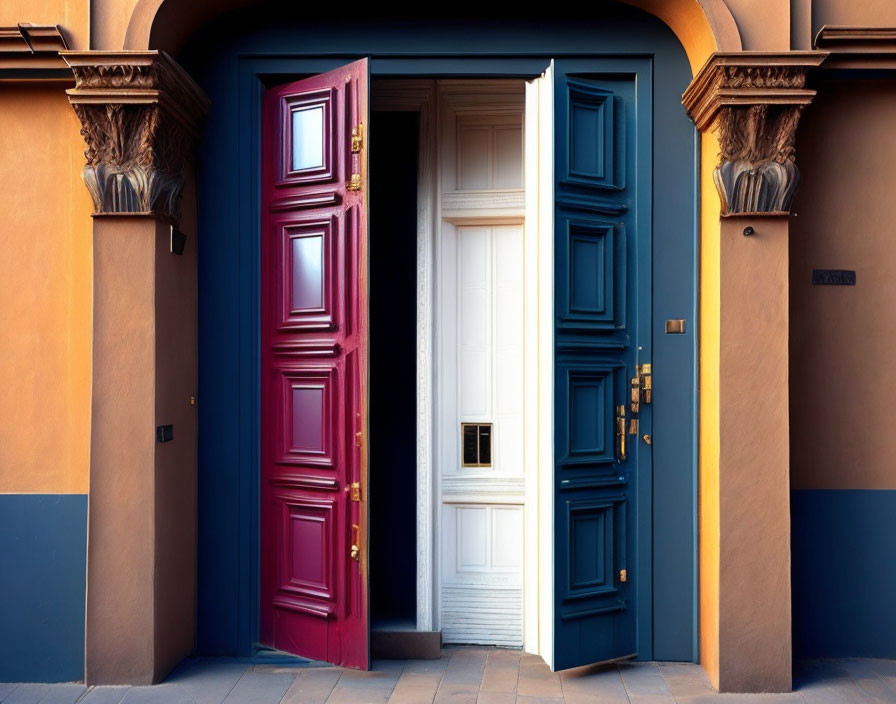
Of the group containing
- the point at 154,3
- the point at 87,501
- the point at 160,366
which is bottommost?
the point at 87,501

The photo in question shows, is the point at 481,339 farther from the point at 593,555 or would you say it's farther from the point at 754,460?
the point at 754,460

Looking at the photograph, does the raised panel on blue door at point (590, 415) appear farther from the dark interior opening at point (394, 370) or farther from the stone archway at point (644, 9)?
the stone archway at point (644, 9)

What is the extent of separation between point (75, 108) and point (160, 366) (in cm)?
143

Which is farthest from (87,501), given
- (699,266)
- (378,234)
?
(699,266)

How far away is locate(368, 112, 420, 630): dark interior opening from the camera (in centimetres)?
577

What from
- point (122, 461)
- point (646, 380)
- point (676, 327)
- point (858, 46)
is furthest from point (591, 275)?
point (122, 461)

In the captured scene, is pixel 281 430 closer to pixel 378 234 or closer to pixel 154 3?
pixel 378 234

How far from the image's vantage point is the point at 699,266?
5016 mm

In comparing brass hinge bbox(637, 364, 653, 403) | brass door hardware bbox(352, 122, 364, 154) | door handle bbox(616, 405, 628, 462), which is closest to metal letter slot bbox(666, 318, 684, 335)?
brass hinge bbox(637, 364, 653, 403)

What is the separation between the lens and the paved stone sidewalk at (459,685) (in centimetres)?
446

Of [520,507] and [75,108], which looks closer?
[75,108]

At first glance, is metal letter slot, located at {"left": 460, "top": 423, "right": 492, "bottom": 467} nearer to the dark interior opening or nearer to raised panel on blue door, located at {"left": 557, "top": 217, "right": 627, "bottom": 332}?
the dark interior opening

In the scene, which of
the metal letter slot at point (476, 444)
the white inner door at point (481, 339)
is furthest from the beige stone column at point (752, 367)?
the metal letter slot at point (476, 444)

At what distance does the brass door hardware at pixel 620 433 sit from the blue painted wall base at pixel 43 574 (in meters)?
3.03
